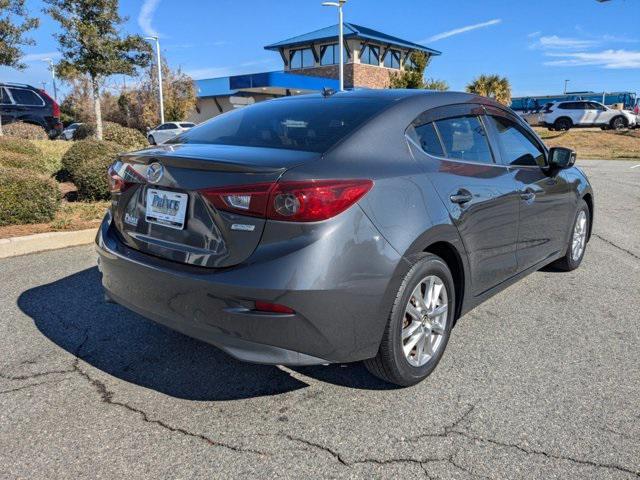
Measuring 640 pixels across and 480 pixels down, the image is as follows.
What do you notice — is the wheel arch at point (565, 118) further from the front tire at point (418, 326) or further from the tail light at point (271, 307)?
the tail light at point (271, 307)

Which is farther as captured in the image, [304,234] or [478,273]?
[478,273]

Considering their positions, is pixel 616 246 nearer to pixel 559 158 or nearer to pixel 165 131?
pixel 559 158

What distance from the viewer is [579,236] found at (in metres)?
5.20

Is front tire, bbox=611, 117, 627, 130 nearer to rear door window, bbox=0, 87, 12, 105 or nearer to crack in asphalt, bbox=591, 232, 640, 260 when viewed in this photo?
crack in asphalt, bbox=591, 232, 640, 260

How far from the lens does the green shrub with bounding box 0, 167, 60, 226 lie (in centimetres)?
632

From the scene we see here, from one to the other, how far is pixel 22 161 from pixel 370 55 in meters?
41.3

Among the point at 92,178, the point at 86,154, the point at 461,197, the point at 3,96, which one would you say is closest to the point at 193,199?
the point at 461,197

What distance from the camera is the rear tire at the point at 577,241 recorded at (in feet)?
16.3

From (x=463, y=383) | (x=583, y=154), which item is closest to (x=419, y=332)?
(x=463, y=383)

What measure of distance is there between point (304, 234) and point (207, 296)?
21.3 inches

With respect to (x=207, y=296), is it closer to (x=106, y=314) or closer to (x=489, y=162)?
(x=106, y=314)

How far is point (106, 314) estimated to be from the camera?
13.0ft

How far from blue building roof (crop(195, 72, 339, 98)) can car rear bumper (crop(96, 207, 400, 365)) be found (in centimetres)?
3339

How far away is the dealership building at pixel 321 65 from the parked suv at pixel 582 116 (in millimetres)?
12794
